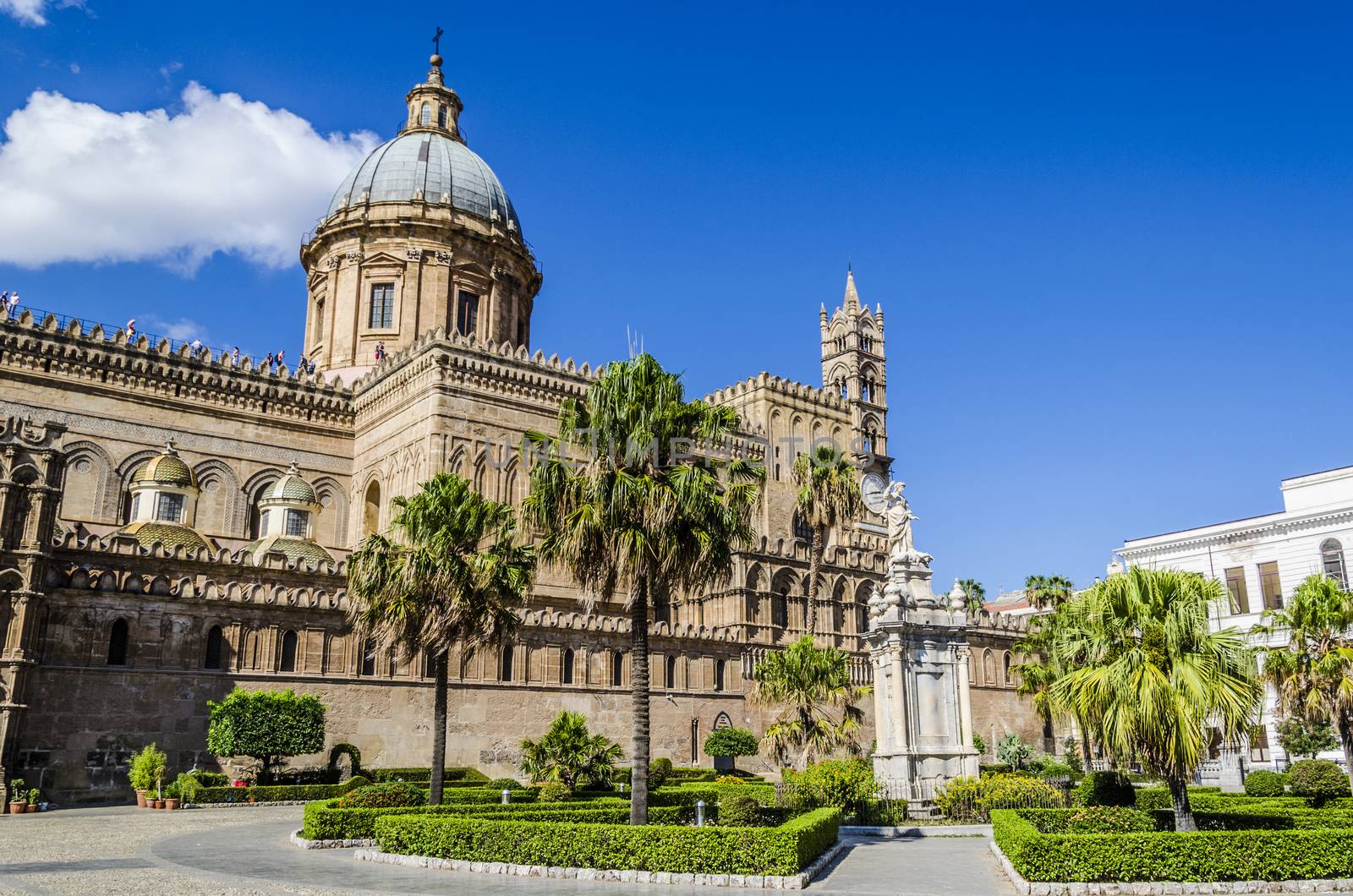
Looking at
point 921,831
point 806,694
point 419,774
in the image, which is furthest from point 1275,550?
point 419,774

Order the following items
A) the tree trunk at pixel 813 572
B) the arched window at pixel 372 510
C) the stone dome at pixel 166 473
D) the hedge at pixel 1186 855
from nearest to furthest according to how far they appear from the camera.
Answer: the hedge at pixel 1186 855 < the stone dome at pixel 166 473 < the tree trunk at pixel 813 572 < the arched window at pixel 372 510

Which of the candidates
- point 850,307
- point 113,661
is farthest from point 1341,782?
point 850,307

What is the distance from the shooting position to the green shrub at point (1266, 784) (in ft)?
99.9

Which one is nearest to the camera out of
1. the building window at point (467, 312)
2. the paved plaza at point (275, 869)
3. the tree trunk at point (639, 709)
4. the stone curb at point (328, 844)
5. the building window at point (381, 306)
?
the paved plaza at point (275, 869)

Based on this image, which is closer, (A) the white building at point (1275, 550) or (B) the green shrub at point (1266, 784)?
(B) the green shrub at point (1266, 784)

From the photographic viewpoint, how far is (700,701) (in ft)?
143

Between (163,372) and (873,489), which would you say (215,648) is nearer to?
(163,372)

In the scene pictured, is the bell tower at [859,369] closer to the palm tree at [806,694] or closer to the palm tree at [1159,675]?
the palm tree at [806,694]

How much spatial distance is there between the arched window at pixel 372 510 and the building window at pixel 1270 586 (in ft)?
125

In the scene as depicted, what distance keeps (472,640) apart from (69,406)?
26146 mm

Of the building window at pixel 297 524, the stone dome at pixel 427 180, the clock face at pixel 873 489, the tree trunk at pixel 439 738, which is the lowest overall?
the tree trunk at pixel 439 738

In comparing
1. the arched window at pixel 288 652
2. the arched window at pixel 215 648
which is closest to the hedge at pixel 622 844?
the arched window at pixel 215 648

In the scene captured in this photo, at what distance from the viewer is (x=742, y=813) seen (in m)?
18.7

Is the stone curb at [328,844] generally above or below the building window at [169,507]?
below
